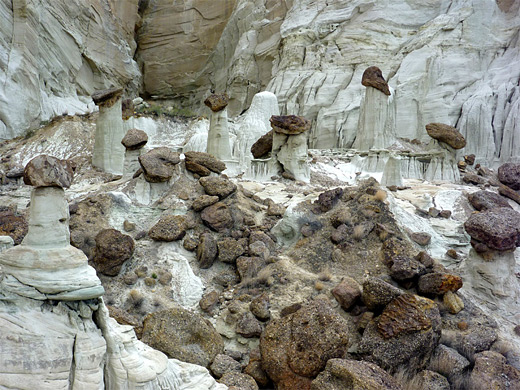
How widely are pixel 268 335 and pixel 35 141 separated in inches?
715

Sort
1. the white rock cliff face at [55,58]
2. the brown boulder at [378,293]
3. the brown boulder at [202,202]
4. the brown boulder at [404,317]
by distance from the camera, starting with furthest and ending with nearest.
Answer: the white rock cliff face at [55,58]
the brown boulder at [202,202]
the brown boulder at [378,293]
the brown boulder at [404,317]

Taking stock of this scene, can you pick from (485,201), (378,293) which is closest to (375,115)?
(485,201)

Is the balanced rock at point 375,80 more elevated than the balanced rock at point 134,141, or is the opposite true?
the balanced rock at point 375,80

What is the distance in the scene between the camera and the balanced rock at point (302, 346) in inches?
176

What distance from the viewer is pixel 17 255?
10.8 ft

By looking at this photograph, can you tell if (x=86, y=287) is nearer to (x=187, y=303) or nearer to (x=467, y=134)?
(x=187, y=303)

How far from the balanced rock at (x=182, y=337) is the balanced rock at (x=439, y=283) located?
136 inches

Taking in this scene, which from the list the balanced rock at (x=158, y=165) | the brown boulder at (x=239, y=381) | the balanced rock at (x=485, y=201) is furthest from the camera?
the balanced rock at (x=485, y=201)

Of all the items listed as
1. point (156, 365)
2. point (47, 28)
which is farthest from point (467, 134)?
Result: point (47, 28)

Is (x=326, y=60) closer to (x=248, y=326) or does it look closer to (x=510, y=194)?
(x=510, y=194)

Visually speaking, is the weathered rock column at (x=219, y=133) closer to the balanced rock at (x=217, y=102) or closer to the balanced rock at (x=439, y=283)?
the balanced rock at (x=217, y=102)

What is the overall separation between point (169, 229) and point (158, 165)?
1928mm

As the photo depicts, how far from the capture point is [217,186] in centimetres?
880

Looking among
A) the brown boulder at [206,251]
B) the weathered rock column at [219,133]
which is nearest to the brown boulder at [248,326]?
the brown boulder at [206,251]
